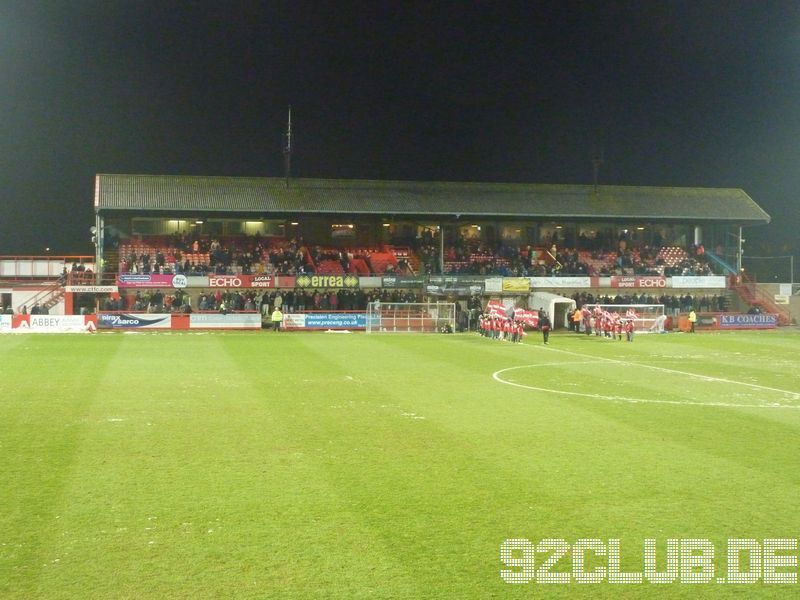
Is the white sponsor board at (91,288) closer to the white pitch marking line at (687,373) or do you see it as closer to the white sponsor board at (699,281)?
the white pitch marking line at (687,373)

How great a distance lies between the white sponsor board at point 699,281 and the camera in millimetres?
54094

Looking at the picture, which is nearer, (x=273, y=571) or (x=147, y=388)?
(x=273, y=571)

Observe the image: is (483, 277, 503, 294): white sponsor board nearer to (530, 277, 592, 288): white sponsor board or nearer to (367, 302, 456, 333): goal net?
(530, 277, 592, 288): white sponsor board

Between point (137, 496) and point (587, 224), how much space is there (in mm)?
54075

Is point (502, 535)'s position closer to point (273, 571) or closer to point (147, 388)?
point (273, 571)

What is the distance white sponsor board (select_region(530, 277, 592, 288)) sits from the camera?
171 ft

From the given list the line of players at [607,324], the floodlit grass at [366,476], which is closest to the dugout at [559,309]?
the line of players at [607,324]

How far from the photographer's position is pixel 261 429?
14805 millimetres

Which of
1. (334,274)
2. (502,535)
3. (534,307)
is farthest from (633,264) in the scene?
(502,535)

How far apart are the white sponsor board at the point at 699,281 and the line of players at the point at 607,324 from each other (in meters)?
12.2

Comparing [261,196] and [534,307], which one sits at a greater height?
[261,196]

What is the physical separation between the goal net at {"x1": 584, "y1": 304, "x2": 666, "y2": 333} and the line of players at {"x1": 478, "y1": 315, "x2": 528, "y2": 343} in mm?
7952

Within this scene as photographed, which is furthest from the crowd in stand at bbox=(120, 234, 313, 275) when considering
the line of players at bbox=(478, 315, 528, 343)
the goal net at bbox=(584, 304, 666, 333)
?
the goal net at bbox=(584, 304, 666, 333)

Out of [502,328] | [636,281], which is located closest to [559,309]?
[636,281]
